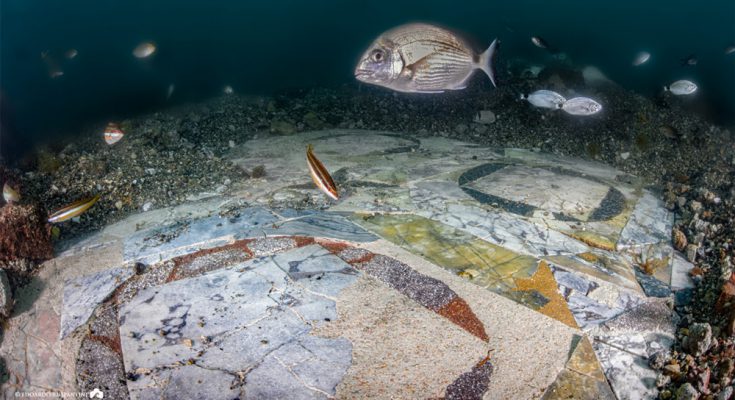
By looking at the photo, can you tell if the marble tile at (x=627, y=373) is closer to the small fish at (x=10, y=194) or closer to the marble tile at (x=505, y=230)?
the marble tile at (x=505, y=230)

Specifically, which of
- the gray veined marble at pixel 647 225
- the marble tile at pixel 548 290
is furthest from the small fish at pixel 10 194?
the gray veined marble at pixel 647 225

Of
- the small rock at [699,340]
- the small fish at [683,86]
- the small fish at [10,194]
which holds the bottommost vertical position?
the small fish at [10,194]

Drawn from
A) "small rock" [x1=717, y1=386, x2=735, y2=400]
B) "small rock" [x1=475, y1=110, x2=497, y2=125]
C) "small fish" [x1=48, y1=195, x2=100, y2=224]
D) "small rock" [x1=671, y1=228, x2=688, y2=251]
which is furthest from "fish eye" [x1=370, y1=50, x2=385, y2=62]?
"small rock" [x1=475, y1=110, x2=497, y2=125]

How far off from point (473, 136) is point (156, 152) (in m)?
6.42

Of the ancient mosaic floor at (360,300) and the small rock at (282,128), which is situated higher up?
the ancient mosaic floor at (360,300)

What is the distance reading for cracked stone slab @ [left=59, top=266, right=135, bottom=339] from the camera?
3.19m

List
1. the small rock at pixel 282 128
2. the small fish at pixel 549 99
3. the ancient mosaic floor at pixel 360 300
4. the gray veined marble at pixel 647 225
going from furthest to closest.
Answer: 1. the small rock at pixel 282 128
2. the small fish at pixel 549 99
3. the gray veined marble at pixel 647 225
4. the ancient mosaic floor at pixel 360 300

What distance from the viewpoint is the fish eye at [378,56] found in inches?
147

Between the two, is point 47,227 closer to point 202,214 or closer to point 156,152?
point 202,214

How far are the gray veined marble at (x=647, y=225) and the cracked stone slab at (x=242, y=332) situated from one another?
3.23m

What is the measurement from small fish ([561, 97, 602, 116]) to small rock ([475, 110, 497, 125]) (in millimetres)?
3153

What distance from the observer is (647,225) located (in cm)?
504

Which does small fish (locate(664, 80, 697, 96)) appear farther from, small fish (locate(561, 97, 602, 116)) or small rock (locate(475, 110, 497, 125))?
small rock (locate(475, 110, 497, 125))

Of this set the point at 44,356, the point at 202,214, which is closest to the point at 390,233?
the point at 202,214
